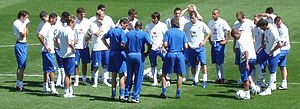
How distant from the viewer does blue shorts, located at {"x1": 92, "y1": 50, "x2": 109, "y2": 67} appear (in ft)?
80.5

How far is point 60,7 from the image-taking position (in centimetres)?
4009

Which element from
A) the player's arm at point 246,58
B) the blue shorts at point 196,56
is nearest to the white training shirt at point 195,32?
the blue shorts at point 196,56

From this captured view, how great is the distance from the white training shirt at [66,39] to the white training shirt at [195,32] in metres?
4.14

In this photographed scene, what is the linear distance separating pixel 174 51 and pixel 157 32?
262 centimetres

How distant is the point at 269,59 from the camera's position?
22.9 meters

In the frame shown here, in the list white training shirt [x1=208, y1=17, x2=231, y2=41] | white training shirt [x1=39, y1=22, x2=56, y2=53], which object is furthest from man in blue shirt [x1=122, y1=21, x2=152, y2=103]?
white training shirt [x1=208, y1=17, x2=231, y2=41]

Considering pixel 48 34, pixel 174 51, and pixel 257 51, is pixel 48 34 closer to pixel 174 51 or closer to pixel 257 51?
pixel 174 51

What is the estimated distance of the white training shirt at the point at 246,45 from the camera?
2164 cm

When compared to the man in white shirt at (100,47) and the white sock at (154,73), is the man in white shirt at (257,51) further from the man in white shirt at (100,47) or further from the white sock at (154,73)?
the man in white shirt at (100,47)

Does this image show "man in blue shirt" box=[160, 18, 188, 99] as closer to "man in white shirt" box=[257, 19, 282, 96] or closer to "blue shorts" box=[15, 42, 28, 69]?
"man in white shirt" box=[257, 19, 282, 96]

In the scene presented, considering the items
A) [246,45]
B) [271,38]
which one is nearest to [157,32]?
[246,45]

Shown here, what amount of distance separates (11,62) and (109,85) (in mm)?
5589

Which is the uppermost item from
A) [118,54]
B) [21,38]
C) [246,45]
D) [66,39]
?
[21,38]

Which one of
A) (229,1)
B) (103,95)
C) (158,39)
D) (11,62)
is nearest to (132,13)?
(158,39)
